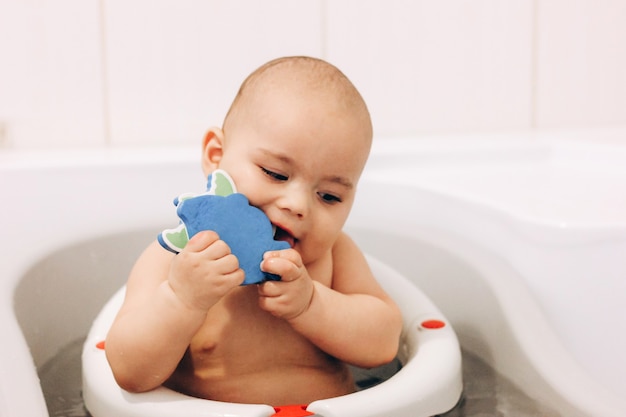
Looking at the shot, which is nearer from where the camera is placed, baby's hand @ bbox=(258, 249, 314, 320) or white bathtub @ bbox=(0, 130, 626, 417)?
baby's hand @ bbox=(258, 249, 314, 320)

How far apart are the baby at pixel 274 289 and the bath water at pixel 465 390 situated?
0.31ft

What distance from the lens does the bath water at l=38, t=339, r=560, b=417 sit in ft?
2.67

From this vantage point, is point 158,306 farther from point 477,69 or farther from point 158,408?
point 477,69

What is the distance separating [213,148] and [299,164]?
132 millimetres

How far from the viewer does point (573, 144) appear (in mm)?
1325

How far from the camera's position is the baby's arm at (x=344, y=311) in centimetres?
73

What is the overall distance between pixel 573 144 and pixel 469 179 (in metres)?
0.23

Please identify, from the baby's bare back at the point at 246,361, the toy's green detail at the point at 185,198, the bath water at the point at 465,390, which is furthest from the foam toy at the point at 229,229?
the bath water at the point at 465,390

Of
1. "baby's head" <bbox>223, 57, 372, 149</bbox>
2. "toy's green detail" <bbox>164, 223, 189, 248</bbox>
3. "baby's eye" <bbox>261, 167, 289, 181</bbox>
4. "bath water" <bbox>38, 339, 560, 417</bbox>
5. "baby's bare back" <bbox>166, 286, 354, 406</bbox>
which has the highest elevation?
→ "baby's head" <bbox>223, 57, 372, 149</bbox>

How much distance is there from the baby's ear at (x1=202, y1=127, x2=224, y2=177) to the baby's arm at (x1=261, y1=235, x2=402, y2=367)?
0.17 metres

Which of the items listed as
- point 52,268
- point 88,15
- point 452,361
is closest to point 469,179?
point 452,361

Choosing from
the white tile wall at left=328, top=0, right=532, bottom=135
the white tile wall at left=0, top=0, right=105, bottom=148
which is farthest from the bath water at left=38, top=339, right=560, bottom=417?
the white tile wall at left=328, top=0, right=532, bottom=135

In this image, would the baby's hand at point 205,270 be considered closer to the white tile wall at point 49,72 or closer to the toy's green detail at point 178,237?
the toy's green detail at point 178,237

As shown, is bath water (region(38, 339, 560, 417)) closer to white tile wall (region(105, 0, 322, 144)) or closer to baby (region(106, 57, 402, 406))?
baby (region(106, 57, 402, 406))
